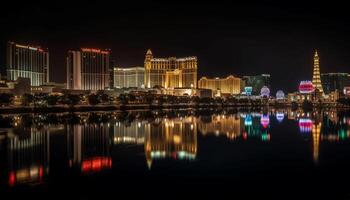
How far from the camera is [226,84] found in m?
129

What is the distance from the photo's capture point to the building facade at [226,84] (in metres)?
126

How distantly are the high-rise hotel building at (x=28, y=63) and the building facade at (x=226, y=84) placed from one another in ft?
179

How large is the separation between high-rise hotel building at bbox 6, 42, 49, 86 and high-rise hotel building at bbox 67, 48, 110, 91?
5.72 metres

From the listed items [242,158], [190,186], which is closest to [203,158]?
[242,158]

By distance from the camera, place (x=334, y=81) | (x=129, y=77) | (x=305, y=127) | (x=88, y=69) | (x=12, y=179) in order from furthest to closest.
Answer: (x=334, y=81)
(x=129, y=77)
(x=88, y=69)
(x=305, y=127)
(x=12, y=179)

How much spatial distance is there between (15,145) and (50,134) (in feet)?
13.2

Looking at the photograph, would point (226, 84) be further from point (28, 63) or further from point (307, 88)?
point (28, 63)

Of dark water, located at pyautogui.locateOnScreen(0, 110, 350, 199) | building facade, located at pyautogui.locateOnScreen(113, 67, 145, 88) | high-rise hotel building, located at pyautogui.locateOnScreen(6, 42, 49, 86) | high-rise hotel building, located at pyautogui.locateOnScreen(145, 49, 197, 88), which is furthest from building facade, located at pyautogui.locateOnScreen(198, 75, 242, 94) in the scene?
dark water, located at pyautogui.locateOnScreen(0, 110, 350, 199)

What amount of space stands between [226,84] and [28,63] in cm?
6710

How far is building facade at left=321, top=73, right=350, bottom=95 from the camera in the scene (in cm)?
13312

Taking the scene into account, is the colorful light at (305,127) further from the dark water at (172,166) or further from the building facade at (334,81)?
the building facade at (334,81)

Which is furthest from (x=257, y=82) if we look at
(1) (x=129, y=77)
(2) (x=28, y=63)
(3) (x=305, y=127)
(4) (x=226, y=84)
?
(3) (x=305, y=127)

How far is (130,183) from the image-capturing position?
9.16m

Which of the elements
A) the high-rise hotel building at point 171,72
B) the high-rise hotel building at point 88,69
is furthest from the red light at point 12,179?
the high-rise hotel building at point 171,72
